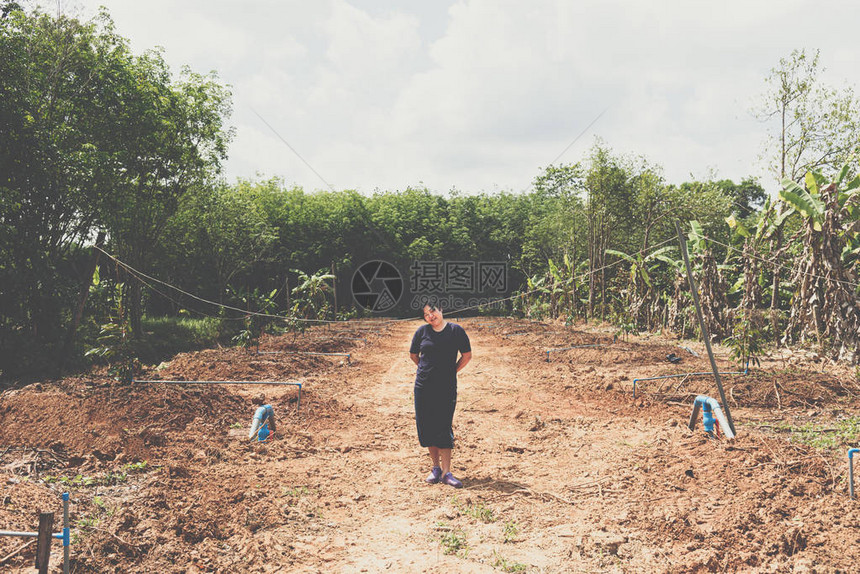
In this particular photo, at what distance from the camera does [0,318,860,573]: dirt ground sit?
130 inches

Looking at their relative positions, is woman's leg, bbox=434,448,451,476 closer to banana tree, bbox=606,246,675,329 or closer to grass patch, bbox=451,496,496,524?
grass patch, bbox=451,496,496,524

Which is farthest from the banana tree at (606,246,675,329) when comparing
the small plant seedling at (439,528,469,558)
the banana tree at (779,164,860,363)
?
the small plant seedling at (439,528,469,558)

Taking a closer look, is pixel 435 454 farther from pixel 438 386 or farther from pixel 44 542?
pixel 44 542

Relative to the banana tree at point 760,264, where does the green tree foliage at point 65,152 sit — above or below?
above

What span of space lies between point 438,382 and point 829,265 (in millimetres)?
8298

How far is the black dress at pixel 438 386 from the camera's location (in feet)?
14.7

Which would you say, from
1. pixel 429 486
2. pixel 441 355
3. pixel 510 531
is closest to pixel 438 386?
pixel 441 355

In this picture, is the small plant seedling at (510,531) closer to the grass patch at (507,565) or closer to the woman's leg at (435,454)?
the grass patch at (507,565)

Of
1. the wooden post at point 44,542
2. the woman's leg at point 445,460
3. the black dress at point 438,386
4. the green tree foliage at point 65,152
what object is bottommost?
the woman's leg at point 445,460

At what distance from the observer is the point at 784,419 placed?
19.6ft

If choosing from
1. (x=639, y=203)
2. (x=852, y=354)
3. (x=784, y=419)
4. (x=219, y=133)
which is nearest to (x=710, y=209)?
(x=639, y=203)

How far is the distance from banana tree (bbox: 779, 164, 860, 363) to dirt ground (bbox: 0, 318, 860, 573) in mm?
1274

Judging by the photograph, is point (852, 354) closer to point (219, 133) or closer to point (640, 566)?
point (640, 566)

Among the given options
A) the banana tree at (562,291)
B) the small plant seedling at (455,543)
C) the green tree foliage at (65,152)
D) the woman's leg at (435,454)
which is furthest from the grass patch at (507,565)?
the banana tree at (562,291)
